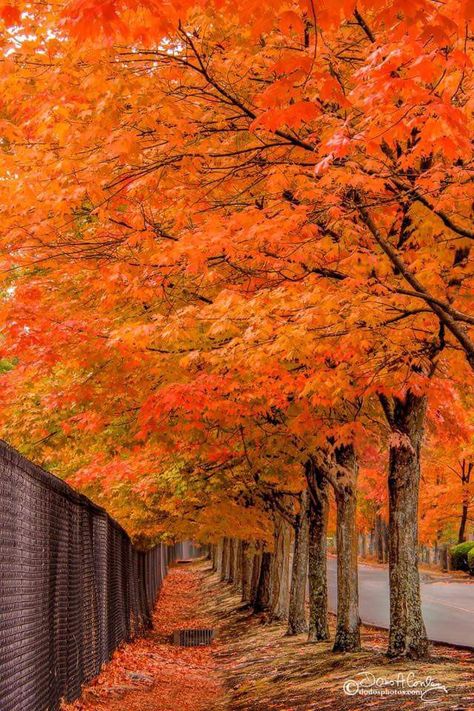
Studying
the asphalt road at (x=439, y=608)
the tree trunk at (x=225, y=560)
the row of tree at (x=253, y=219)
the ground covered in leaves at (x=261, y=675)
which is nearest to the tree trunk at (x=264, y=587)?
the asphalt road at (x=439, y=608)

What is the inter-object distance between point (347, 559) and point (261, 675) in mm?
2371

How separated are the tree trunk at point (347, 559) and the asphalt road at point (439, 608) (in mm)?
3682

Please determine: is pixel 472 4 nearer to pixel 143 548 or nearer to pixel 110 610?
pixel 110 610

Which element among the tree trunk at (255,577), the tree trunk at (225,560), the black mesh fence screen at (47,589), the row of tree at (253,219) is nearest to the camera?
the black mesh fence screen at (47,589)

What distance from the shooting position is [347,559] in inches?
532

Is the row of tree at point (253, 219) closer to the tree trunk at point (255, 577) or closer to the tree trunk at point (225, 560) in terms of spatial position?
the tree trunk at point (255, 577)

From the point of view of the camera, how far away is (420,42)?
16.3ft

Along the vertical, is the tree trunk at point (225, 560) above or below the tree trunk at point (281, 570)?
below

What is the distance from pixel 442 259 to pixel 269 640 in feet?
39.1

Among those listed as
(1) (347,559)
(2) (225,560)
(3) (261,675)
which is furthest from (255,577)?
(2) (225,560)

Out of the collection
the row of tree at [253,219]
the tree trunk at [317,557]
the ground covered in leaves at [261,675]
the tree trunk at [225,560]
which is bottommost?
the tree trunk at [225,560]

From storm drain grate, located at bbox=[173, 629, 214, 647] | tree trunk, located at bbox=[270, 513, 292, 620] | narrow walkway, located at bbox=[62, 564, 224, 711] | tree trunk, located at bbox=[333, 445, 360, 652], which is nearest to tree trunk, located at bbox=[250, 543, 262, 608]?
tree trunk, located at bbox=[270, 513, 292, 620]

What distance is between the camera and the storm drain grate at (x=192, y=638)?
21.3m

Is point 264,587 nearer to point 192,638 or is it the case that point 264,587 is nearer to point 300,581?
point 192,638
